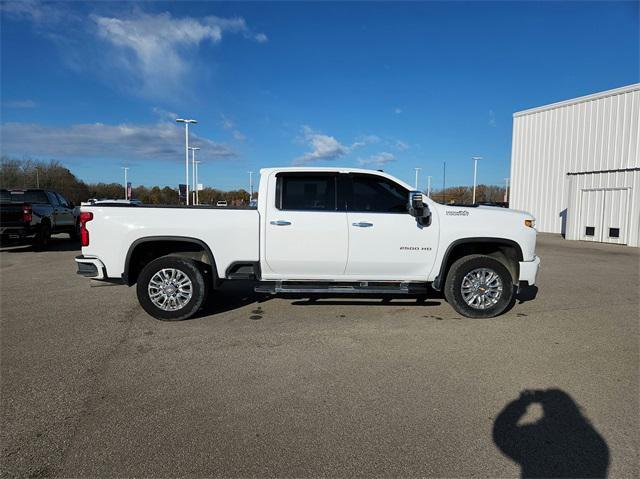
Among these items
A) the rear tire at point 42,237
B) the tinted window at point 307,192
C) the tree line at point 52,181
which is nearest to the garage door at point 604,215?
the tinted window at point 307,192

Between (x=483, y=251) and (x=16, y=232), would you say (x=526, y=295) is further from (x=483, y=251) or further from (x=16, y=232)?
(x=16, y=232)

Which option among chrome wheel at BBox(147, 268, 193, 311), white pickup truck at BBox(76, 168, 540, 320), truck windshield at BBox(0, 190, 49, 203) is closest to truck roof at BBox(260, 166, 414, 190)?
white pickup truck at BBox(76, 168, 540, 320)

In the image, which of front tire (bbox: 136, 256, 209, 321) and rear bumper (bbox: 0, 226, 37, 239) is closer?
front tire (bbox: 136, 256, 209, 321)

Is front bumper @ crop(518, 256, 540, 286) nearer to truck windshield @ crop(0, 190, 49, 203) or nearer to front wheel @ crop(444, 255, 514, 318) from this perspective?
front wheel @ crop(444, 255, 514, 318)

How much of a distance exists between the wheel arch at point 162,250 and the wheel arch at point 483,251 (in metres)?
3.13

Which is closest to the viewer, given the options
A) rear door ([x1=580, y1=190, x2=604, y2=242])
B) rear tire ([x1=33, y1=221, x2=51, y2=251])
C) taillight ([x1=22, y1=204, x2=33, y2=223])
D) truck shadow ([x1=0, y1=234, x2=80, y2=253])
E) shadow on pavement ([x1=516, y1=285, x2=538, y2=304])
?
shadow on pavement ([x1=516, y1=285, x2=538, y2=304])

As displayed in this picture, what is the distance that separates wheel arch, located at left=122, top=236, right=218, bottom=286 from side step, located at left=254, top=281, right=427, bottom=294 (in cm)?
80

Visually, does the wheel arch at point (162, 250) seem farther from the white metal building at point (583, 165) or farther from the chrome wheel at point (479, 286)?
the white metal building at point (583, 165)

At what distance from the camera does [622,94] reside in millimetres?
18000

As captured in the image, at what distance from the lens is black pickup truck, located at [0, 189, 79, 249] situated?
38.9 feet

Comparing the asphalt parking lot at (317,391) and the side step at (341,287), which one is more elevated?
the side step at (341,287)

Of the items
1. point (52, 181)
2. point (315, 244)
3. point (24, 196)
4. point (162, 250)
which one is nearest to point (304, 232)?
point (315, 244)

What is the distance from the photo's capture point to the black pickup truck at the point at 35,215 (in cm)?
1185

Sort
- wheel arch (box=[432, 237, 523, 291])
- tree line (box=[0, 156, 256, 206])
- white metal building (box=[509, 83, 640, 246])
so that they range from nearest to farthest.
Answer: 1. wheel arch (box=[432, 237, 523, 291])
2. white metal building (box=[509, 83, 640, 246])
3. tree line (box=[0, 156, 256, 206])
